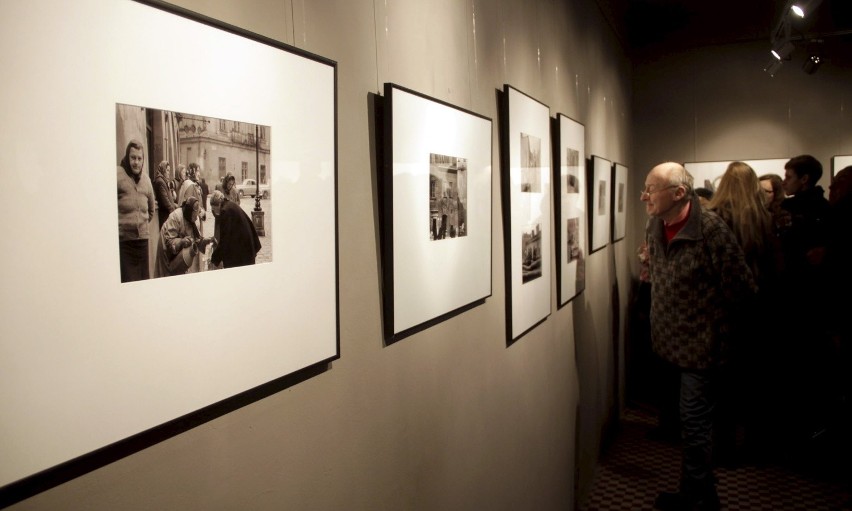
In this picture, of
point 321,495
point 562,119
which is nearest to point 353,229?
point 321,495

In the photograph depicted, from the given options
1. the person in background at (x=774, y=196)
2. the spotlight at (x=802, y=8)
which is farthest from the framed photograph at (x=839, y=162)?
the spotlight at (x=802, y=8)

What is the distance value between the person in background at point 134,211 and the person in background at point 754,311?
346 centimetres

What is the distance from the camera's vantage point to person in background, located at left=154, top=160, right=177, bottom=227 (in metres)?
0.94

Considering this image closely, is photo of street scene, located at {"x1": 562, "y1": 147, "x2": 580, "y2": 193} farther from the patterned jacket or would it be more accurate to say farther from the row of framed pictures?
the patterned jacket

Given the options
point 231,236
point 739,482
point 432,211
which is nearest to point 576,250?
point 432,211

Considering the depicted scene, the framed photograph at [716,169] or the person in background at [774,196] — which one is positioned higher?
the framed photograph at [716,169]

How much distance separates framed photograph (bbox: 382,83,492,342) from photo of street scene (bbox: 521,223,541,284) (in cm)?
44

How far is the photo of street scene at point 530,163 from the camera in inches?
105

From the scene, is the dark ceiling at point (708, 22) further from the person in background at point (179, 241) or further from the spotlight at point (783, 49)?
the person in background at point (179, 241)

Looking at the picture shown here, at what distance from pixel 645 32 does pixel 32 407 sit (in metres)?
6.85

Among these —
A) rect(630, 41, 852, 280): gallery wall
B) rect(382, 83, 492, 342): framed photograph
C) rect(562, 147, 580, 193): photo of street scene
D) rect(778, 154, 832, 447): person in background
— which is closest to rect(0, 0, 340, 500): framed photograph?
rect(382, 83, 492, 342): framed photograph

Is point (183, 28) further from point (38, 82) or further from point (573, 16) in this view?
point (573, 16)

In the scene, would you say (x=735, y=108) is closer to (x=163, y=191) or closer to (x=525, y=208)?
(x=525, y=208)

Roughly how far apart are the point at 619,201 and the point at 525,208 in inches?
119
